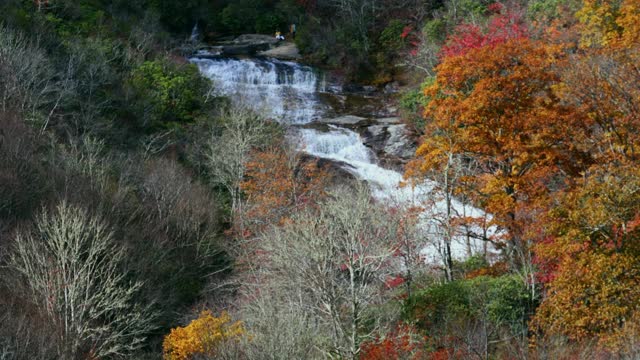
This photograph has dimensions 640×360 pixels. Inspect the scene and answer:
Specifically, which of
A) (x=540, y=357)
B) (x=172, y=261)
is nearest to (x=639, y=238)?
(x=540, y=357)

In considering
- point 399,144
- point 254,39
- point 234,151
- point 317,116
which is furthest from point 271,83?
point 234,151

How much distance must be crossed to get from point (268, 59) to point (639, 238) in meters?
43.1

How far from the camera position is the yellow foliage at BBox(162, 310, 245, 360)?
60.0ft

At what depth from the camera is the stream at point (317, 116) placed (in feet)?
104

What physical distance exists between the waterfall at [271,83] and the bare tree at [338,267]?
64.2ft

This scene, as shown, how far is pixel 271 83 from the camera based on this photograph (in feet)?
166

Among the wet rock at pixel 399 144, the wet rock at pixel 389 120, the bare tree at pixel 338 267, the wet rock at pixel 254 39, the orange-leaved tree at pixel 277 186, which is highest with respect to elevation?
the wet rock at pixel 254 39

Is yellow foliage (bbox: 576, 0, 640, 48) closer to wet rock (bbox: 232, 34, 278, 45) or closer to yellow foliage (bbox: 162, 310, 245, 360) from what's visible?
yellow foliage (bbox: 162, 310, 245, 360)

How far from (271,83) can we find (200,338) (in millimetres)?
34638

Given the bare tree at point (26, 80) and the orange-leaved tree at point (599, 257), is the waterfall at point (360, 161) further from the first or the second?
the bare tree at point (26, 80)

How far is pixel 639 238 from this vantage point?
54.5 ft

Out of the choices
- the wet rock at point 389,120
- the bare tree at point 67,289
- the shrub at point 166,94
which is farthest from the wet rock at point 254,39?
the bare tree at point 67,289

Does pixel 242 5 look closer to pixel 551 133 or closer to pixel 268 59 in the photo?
pixel 268 59

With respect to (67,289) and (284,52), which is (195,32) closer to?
A: (284,52)
